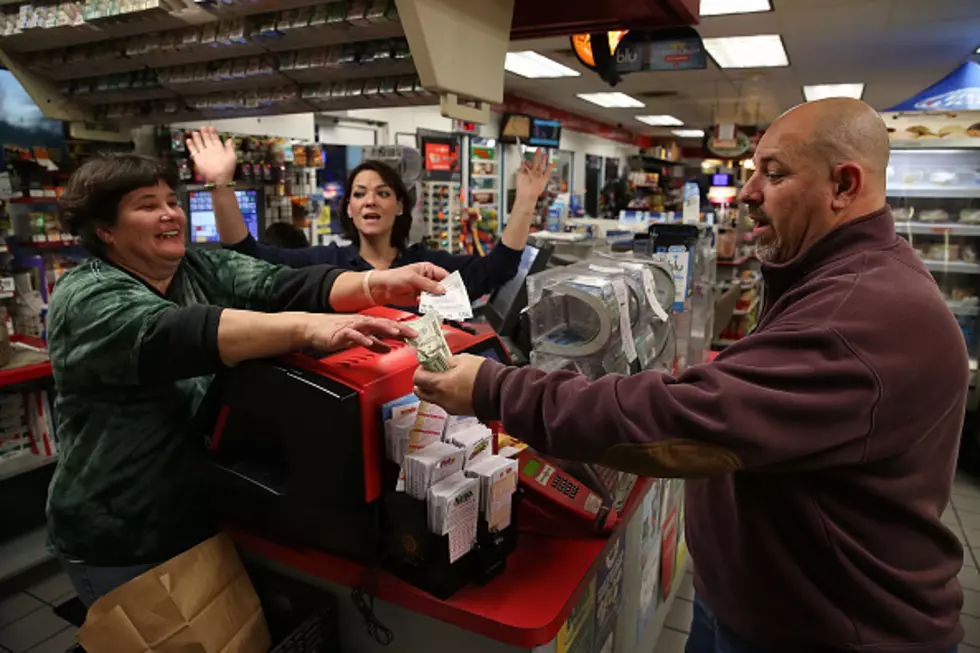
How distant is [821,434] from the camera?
118cm

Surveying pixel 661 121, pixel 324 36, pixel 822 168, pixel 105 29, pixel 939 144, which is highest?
pixel 661 121

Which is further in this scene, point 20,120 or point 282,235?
point 282,235

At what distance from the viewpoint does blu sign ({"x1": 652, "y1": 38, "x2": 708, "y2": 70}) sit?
482 cm

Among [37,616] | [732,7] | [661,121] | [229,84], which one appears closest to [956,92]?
[732,7]

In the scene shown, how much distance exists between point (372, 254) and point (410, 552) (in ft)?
6.07

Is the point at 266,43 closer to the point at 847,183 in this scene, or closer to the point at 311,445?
the point at 311,445

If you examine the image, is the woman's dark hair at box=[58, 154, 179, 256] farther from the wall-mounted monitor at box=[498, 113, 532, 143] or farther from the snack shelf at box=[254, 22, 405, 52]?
the wall-mounted monitor at box=[498, 113, 532, 143]

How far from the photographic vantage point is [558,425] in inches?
50.6

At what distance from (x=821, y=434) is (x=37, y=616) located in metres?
3.60

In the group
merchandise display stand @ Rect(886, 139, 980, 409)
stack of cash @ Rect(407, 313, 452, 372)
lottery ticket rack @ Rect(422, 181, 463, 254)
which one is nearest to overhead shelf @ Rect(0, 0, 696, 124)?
stack of cash @ Rect(407, 313, 452, 372)

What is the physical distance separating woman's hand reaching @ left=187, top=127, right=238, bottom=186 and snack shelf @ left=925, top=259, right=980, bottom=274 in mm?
5456

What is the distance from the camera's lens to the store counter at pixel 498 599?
1.40 metres

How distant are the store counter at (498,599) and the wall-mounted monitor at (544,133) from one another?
33.2ft

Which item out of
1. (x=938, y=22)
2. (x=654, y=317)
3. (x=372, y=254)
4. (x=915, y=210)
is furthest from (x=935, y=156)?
(x=372, y=254)
